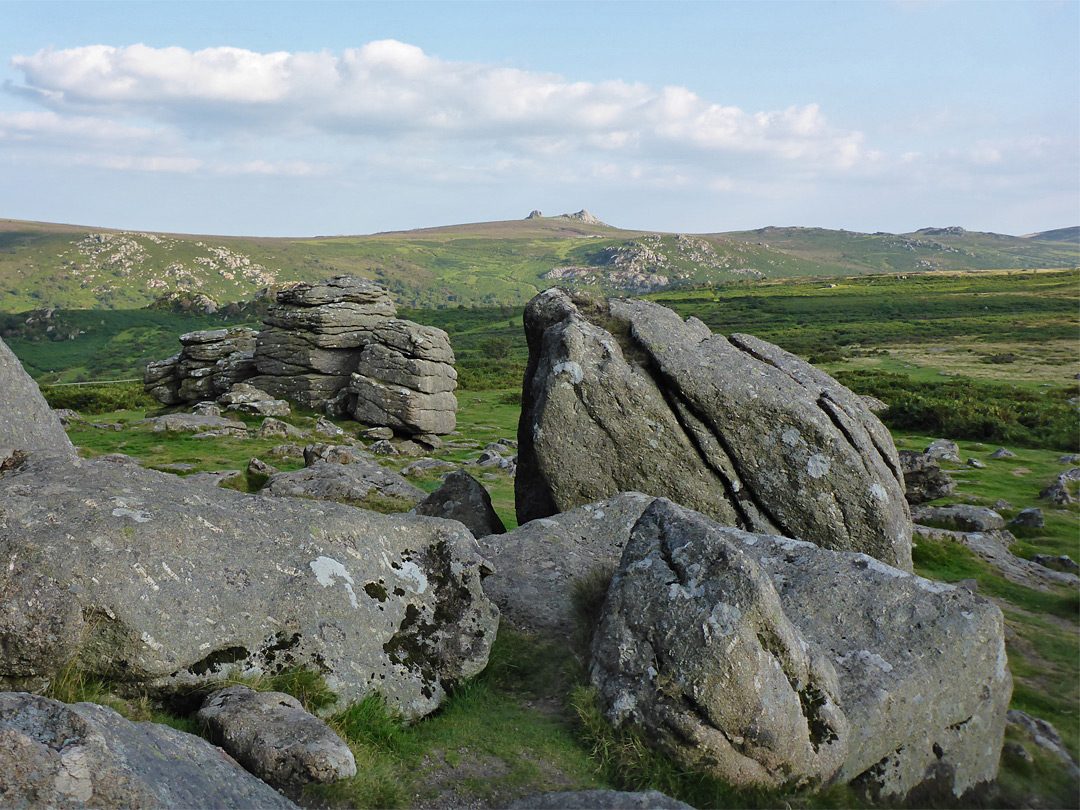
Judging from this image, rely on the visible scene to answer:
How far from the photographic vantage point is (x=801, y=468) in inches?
608

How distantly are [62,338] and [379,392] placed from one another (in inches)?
6155

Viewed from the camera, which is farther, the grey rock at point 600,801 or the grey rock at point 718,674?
the grey rock at point 718,674

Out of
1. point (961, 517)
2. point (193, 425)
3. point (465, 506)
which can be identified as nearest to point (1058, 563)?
point (961, 517)

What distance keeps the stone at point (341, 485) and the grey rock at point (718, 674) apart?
47.6 feet

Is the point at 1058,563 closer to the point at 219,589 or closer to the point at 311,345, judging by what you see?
the point at 219,589

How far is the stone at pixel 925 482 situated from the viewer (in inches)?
1062

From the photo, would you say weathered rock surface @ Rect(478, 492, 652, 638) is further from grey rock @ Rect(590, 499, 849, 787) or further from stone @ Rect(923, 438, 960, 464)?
stone @ Rect(923, 438, 960, 464)

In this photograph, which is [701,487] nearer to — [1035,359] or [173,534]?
[173,534]

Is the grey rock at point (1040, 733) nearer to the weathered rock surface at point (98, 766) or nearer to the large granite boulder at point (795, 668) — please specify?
the large granite boulder at point (795, 668)

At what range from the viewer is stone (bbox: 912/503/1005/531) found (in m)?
22.8

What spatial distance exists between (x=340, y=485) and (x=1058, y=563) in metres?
22.5

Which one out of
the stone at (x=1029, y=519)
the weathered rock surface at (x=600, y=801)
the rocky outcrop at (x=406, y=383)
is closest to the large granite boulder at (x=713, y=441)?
the weathered rock surface at (x=600, y=801)

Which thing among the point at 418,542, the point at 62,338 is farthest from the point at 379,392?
the point at 62,338

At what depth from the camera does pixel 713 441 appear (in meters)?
16.1
